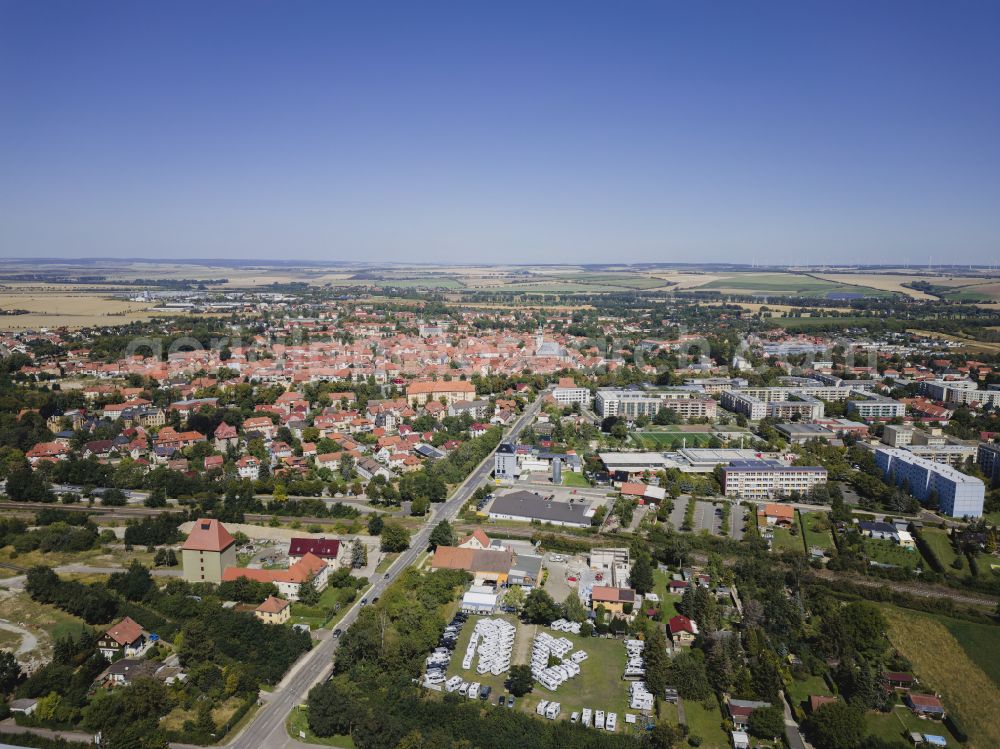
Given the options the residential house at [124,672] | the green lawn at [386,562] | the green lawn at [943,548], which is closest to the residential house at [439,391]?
the green lawn at [386,562]

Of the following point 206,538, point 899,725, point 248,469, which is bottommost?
point 899,725

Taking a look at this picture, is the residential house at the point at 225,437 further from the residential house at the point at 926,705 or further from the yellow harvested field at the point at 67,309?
the yellow harvested field at the point at 67,309

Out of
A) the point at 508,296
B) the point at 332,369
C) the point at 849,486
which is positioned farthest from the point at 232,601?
the point at 508,296

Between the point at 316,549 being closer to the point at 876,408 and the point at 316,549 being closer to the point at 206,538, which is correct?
the point at 206,538

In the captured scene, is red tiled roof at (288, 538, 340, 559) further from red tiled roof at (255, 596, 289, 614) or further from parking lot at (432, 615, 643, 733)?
parking lot at (432, 615, 643, 733)

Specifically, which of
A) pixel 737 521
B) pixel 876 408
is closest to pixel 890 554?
pixel 737 521

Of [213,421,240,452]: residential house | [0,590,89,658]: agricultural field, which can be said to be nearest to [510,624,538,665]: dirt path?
[0,590,89,658]: agricultural field
